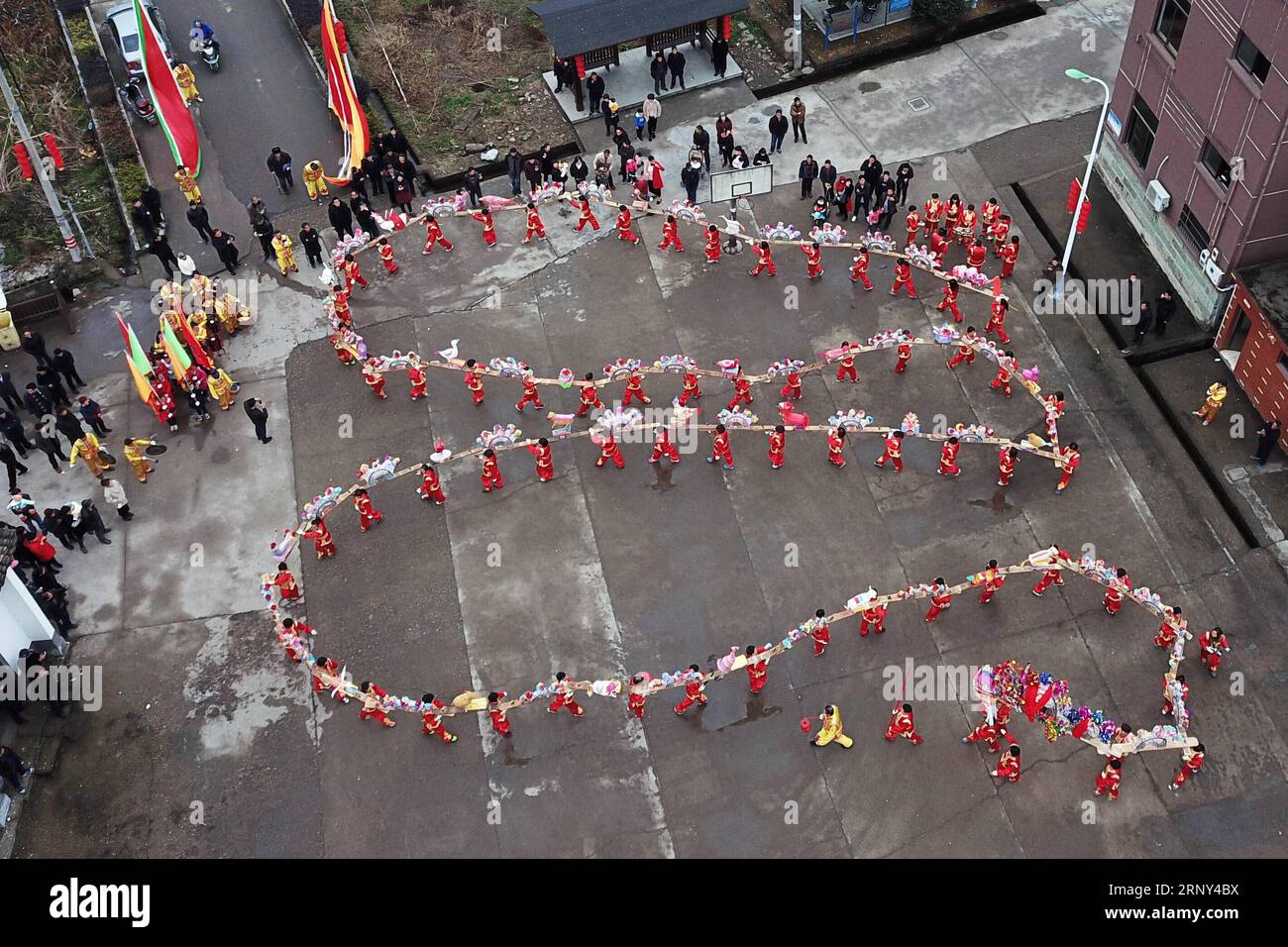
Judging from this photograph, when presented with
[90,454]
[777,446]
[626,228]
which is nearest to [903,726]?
[777,446]

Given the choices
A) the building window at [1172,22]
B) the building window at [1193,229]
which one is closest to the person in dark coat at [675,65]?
the building window at [1172,22]

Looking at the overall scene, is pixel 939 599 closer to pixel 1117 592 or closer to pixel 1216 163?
pixel 1117 592

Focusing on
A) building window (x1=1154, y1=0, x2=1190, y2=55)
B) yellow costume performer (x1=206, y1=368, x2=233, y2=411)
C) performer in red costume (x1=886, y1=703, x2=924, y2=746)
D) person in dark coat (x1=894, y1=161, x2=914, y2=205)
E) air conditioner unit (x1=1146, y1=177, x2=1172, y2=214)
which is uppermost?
building window (x1=1154, y1=0, x2=1190, y2=55)

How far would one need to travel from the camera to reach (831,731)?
19109 millimetres

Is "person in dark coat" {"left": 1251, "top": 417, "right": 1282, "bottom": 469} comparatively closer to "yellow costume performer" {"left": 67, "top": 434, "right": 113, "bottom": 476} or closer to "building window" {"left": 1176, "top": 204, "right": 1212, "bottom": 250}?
"building window" {"left": 1176, "top": 204, "right": 1212, "bottom": 250}

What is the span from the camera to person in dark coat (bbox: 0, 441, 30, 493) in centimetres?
2322

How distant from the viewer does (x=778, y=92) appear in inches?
1255

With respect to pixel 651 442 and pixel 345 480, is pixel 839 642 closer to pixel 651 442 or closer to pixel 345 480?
pixel 651 442

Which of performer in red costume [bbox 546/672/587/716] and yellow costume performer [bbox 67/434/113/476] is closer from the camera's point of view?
performer in red costume [bbox 546/672/587/716]

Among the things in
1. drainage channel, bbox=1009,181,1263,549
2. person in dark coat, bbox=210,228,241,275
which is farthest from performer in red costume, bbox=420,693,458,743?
drainage channel, bbox=1009,181,1263,549

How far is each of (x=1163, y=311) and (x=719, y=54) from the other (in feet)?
45.2

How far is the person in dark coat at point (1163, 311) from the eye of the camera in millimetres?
24531

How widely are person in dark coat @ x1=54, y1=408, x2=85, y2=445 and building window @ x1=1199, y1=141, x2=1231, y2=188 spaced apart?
22.8 m
